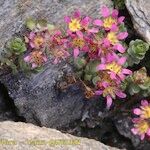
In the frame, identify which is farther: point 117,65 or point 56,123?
point 56,123

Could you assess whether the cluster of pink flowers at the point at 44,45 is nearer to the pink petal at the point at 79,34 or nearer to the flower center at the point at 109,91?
the pink petal at the point at 79,34

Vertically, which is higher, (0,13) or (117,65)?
(0,13)

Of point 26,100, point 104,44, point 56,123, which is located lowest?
point 56,123

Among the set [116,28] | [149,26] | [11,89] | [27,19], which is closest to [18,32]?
[27,19]

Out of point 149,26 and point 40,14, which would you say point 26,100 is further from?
point 149,26

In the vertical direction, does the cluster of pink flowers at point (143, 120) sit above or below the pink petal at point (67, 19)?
below

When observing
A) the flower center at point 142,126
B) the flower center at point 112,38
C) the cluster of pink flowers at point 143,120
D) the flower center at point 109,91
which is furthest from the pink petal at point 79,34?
the flower center at point 142,126
